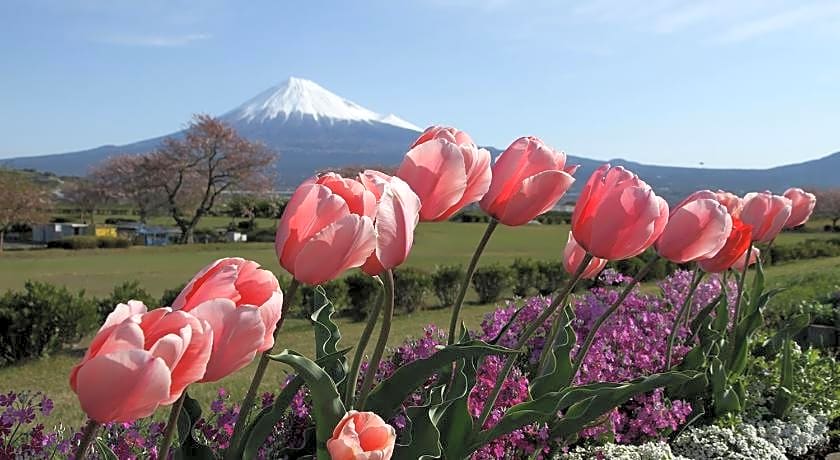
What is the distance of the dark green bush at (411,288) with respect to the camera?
13.6 m

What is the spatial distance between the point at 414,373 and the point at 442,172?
0.35 metres

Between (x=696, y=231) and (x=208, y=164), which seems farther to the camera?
(x=208, y=164)

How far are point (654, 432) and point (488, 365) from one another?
0.73 m

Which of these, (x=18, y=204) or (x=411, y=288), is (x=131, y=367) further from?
(x=18, y=204)

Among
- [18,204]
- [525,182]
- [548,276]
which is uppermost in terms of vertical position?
[525,182]

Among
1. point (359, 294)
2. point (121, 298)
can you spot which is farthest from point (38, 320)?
point (359, 294)

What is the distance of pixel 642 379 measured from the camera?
1.64 m

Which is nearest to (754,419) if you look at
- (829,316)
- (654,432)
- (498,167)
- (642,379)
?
(654,432)

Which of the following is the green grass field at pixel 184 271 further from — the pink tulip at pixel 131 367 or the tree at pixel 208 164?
the tree at pixel 208 164

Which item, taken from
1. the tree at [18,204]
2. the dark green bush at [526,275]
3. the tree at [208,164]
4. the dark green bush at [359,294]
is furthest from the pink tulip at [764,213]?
the tree at [208,164]

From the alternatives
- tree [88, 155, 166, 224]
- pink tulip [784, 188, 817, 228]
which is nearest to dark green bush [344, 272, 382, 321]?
pink tulip [784, 188, 817, 228]

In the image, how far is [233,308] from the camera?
2.96ft

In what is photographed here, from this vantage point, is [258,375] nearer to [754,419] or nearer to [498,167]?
[498,167]

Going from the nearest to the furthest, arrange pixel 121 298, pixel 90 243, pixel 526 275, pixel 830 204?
pixel 121 298, pixel 526 275, pixel 90 243, pixel 830 204
